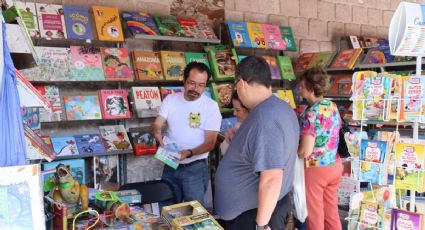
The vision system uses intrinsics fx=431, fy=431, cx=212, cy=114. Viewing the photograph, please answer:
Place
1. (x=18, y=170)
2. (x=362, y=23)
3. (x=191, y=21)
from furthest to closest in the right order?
(x=362, y=23), (x=191, y=21), (x=18, y=170)

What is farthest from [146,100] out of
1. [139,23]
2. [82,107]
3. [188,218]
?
[188,218]

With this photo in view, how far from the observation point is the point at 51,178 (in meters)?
2.11

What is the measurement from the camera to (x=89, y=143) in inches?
162

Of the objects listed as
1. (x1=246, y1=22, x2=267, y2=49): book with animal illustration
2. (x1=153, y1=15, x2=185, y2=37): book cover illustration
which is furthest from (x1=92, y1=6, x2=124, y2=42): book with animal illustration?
(x1=246, y1=22, x2=267, y2=49): book with animal illustration

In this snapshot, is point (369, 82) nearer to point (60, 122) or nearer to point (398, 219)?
point (398, 219)

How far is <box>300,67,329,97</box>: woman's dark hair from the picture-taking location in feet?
10.2

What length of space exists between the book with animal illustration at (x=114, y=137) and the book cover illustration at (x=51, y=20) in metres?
0.99

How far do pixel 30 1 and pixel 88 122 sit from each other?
1277 mm

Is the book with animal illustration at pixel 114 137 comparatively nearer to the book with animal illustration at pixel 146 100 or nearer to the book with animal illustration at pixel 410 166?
the book with animal illustration at pixel 146 100

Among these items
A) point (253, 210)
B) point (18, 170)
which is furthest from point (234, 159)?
point (18, 170)

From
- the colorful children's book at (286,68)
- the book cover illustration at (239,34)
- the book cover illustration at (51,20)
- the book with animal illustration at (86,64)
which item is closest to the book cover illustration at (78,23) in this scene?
the book cover illustration at (51,20)

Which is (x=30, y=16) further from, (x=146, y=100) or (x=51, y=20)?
(x=146, y=100)

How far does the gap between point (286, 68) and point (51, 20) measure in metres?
2.80

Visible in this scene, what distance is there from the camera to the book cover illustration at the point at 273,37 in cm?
523
